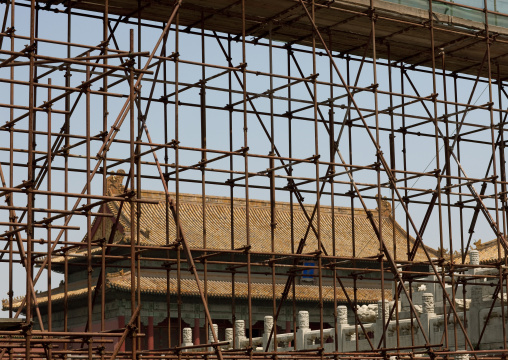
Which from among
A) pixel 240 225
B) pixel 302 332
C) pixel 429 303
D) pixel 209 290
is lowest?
pixel 302 332

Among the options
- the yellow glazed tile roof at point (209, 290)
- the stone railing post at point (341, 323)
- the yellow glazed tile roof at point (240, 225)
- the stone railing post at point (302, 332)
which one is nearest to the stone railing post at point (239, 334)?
the stone railing post at point (302, 332)

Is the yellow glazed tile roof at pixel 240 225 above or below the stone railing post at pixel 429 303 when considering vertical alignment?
above

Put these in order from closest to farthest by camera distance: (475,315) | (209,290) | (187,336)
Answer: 1. (475,315)
2. (187,336)
3. (209,290)

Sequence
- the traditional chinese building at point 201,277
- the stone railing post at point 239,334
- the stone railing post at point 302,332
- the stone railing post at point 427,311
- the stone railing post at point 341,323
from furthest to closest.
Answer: the traditional chinese building at point 201,277
the stone railing post at point 239,334
the stone railing post at point 302,332
the stone railing post at point 341,323
the stone railing post at point 427,311

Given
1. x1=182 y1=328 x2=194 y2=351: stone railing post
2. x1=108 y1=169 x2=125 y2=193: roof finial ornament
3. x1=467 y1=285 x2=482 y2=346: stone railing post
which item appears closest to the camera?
x1=467 y1=285 x2=482 y2=346: stone railing post

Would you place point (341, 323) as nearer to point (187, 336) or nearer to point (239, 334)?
point (239, 334)

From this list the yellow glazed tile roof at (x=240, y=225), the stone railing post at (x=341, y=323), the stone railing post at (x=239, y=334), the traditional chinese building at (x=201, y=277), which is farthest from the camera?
the yellow glazed tile roof at (x=240, y=225)

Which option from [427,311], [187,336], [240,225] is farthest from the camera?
[240,225]

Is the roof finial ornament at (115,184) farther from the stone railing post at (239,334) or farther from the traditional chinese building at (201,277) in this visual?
the stone railing post at (239,334)

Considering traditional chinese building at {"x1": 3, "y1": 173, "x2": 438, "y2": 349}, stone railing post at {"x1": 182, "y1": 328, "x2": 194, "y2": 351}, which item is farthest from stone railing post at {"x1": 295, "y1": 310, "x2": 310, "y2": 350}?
traditional chinese building at {"x1": 3, "y1": 173, "x2": 438, "y2": 349}

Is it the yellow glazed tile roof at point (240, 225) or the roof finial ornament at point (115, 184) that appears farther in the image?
the yellow glazed tile roof at point (240, 225)

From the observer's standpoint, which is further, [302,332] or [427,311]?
[302,332]

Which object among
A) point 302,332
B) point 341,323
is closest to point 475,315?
point 341,323

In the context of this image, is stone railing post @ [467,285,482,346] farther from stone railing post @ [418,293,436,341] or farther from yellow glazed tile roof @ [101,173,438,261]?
yellow glazed tile roof @ [101,173,438,261]
